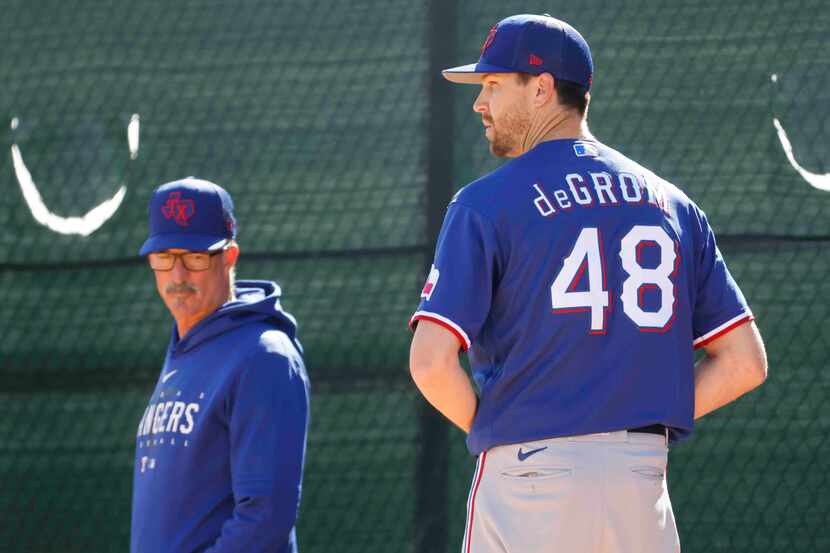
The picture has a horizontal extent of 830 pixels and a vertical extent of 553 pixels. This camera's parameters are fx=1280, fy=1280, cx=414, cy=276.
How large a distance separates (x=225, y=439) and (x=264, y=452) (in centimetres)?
15

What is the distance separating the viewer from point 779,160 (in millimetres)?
4426

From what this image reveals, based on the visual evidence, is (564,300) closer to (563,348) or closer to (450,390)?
(563,348)

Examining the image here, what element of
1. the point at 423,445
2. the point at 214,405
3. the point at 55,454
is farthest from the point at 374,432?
the point at 214,405

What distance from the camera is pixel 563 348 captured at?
257 centimetres

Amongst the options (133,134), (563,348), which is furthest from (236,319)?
(133,134)

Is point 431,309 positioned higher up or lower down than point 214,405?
higher up

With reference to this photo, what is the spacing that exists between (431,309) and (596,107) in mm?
2148

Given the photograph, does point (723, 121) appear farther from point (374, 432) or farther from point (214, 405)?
point (214, 405)

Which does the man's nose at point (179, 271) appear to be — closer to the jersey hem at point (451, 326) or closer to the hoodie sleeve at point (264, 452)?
the hoodie sleeve at point (264, 452)

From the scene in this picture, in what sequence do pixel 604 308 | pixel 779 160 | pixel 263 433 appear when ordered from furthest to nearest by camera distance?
pixel 779 160 < pixel 263 433 < pixel 604 308

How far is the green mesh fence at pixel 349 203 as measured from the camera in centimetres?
435

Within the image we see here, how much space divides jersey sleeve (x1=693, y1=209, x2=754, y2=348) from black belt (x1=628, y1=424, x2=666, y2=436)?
252 millimetres

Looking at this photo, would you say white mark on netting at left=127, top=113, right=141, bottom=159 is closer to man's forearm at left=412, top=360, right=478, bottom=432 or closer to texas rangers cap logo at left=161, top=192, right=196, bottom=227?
texas rangers cap logo at left=161, top=192, right=196, bottom=227

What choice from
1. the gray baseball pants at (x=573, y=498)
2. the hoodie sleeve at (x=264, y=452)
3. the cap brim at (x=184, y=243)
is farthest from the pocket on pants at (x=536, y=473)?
the cap brim at (x=184, y=243)
